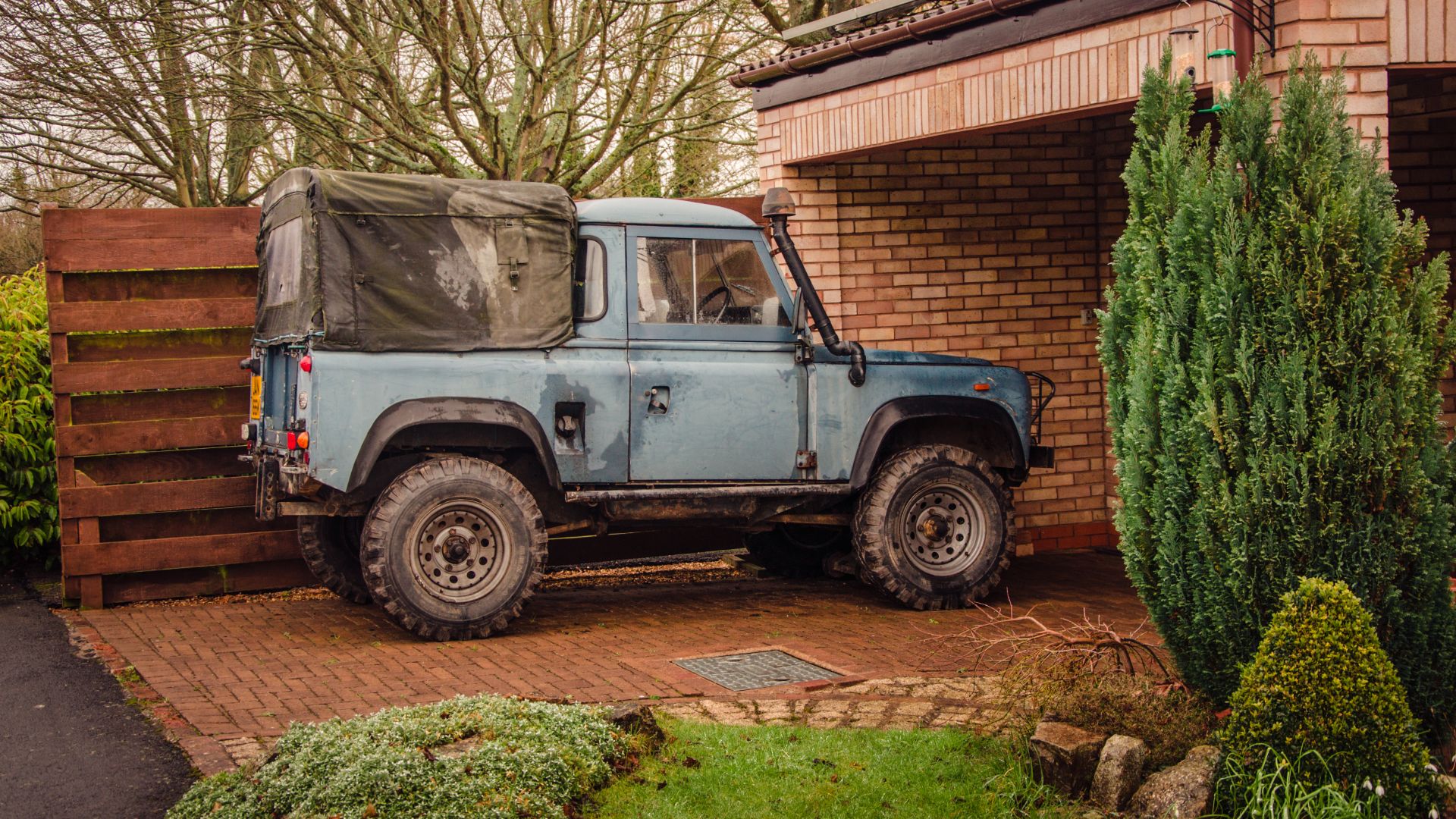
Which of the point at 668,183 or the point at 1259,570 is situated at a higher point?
the point at 668,183

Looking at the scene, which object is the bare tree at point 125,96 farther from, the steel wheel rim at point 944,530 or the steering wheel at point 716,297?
the steel wheel rim at point 944,530

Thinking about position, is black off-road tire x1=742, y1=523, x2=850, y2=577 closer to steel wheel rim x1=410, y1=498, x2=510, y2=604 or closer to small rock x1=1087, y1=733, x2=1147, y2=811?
steel wheel rim x1=410, y1=498, x2=510, y2=604

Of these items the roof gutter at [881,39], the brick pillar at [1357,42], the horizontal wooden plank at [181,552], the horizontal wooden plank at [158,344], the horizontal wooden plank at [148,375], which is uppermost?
the roof gutter at [881,39]

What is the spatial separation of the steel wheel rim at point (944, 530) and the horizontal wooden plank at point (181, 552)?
3.98 m

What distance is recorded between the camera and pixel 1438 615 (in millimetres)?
4641

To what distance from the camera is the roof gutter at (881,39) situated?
795 centimetres

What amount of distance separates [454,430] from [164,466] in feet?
7.87

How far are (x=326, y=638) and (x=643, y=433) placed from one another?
2083 mm

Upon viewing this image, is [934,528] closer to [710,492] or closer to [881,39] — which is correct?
[710,492]

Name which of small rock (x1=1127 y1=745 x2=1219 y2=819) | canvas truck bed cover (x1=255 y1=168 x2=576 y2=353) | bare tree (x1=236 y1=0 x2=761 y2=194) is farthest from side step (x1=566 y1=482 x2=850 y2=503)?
bare tree (x1=236 y1=0 x2=761 y2=194)

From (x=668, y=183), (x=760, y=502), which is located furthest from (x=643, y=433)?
(x=668, y=183)

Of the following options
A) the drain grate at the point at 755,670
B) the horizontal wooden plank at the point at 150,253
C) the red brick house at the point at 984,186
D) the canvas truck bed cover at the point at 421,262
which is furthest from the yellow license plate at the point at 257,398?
the red brick house at the point at 984,186

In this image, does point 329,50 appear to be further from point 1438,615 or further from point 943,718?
point 1438,615

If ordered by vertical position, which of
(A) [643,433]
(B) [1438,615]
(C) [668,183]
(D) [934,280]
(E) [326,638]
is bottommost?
(E) [326,638]
